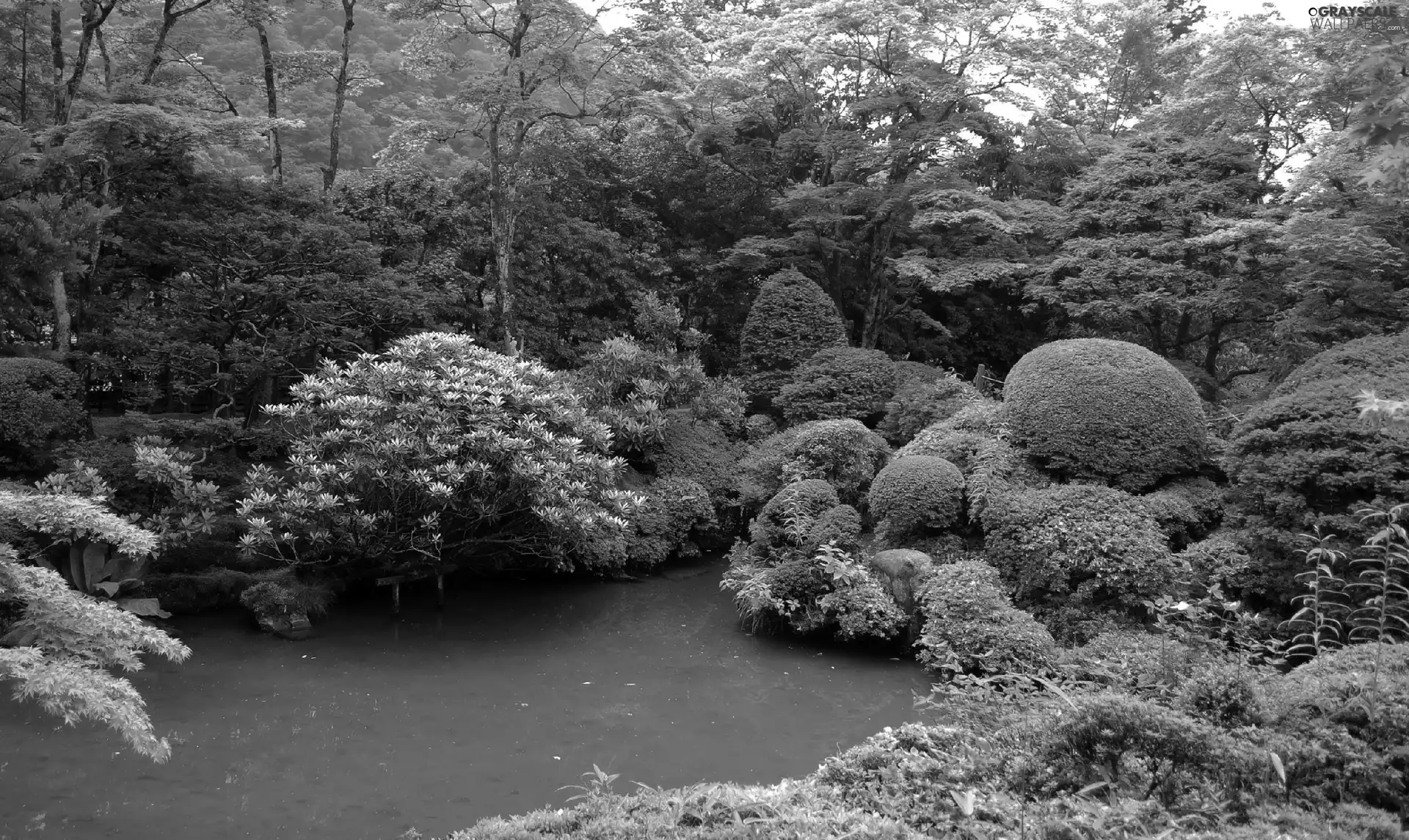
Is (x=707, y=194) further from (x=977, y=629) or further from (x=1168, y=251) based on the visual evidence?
(x=977, y=629)

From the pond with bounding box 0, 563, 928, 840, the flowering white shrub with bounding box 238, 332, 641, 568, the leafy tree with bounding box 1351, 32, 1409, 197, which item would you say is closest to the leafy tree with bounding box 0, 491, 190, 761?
the pond with bounding box 0, 563, 928, 840

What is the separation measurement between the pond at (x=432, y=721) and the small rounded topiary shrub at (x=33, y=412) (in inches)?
104

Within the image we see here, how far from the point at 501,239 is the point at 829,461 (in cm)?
617

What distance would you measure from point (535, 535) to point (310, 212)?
549 cm

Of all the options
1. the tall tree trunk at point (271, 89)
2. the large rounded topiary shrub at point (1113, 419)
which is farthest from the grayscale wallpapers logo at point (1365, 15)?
the tall tree trunk at point (271, 89)

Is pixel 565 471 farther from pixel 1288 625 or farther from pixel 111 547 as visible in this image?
pixel 1288 625

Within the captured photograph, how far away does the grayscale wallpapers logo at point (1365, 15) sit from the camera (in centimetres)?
445

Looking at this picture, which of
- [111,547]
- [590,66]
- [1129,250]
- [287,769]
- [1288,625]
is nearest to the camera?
[287,769]

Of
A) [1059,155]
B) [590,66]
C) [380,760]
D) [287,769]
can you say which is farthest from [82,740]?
[1059,155]

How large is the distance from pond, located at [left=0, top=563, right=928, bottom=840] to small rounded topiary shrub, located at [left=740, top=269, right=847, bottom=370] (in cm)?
543

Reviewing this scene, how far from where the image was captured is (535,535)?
31.0 feet

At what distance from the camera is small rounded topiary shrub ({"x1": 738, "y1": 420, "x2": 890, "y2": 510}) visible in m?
10.7

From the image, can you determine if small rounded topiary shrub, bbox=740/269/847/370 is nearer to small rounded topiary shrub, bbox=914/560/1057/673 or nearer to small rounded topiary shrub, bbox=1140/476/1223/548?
small rounded topiary shrub, bbox=1140/476/1223/548

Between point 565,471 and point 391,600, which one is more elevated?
point 565,471
